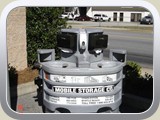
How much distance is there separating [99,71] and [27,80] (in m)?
2.97

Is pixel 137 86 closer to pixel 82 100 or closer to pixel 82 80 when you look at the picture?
pixel 82 100

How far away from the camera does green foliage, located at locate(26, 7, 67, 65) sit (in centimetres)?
725

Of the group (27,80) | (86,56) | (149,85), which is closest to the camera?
(86,56)

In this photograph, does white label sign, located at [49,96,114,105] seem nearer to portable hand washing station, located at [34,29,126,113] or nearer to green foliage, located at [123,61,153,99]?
portable hand washing station, located at [34,29,126,113]

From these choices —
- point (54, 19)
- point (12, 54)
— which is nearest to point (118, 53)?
point (12, 54)

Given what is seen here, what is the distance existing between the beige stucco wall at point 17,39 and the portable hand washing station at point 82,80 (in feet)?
9.20

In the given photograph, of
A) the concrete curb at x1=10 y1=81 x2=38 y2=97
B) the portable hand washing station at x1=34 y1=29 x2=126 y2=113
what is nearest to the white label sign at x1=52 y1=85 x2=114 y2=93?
the portable hand washing station at x1=34 y1=29 x2=126 y2=113

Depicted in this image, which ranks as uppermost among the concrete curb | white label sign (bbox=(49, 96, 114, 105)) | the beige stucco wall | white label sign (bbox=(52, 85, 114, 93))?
the beige stucco wall

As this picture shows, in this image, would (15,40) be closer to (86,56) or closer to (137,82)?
(137,82)

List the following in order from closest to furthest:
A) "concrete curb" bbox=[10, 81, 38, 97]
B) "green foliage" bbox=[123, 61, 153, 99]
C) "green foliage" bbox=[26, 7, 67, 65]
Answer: "green foliage" bbox=[123, 61, 153, 99] < "concrete curb" bbox=[10, 81, 38, 97] < "green foliage" bbox=[26, 7, 67, 65]

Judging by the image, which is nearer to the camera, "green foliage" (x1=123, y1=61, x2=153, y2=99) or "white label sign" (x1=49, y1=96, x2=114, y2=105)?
"white label sign" (x1=49, y1=96, x2=114, y2=105)

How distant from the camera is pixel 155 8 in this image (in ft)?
9.11

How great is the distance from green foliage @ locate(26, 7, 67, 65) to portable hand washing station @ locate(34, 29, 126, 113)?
11.5 feet

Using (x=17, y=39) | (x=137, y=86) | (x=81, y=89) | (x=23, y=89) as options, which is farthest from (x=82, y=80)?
(x=17, y=39)
